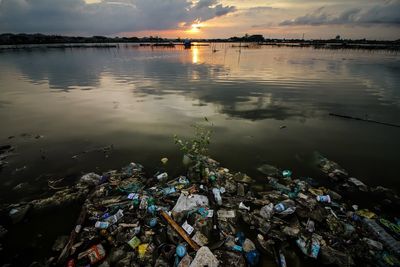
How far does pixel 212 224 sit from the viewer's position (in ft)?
13.3

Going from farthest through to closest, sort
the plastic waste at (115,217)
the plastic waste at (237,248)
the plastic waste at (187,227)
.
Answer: the plastic waste at (115,217) → the plastic waste at (187,227) → the plastic waste at (237,248)

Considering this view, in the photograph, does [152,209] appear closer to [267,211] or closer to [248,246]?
[248,246]

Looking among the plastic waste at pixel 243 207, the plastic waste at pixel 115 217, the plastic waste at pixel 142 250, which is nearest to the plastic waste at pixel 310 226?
the plastic waste at pixel 243 207

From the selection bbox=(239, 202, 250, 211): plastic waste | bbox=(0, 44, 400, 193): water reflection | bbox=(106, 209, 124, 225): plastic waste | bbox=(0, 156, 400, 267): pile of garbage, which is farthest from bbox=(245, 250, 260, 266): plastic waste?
bbox=(0, 44, 400, 193): water reflection

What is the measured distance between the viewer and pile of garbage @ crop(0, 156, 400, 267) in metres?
3.48

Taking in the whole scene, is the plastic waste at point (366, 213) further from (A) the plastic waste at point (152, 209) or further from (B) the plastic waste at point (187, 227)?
(A) the plastic waste at point (152, 209)

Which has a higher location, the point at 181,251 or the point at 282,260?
the point at 181,251

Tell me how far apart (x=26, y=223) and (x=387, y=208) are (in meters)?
8.81

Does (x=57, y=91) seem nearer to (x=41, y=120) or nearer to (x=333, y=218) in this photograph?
(x=41, y=120)

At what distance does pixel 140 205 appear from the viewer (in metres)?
4.47

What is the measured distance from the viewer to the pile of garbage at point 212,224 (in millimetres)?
3477

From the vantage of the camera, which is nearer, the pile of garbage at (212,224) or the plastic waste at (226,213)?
the pile of garbage at (212,224)

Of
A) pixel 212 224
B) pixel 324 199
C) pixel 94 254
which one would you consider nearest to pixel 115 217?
pixel 94 254

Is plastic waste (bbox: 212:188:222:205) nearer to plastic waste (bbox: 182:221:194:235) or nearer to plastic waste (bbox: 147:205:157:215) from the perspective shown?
plastic waste (bbox: 182:221:194:235)
